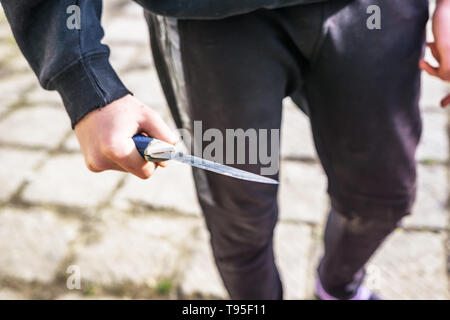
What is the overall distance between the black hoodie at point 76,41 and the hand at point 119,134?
2 cm

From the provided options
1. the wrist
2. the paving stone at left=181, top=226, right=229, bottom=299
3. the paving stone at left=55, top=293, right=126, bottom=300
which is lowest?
the paving stone at left=181, top=226, right=229, bottom=299

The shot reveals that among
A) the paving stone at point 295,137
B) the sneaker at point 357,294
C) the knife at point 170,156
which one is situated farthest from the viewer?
the paving stone at point 295,137

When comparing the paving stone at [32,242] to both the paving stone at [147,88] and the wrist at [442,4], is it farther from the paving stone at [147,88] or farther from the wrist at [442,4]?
the wrist at [442,4]

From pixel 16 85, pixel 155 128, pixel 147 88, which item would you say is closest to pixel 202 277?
pixel 155 128

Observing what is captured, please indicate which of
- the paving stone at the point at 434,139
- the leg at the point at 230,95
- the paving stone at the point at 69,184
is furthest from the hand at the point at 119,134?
the paving stone at the point at 434,139

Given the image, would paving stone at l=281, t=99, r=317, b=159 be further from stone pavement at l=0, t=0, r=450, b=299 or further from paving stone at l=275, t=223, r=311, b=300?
paving stone at l=275, t=223, r=311, b=300

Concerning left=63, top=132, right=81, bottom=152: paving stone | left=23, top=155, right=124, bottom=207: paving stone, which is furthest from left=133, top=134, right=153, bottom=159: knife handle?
left=63, top=132, right=81, bottom=152: paving stone

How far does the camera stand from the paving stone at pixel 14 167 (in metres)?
1.88

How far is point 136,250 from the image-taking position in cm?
158

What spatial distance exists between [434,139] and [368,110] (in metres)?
1.28

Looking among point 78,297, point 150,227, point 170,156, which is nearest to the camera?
point 170,156

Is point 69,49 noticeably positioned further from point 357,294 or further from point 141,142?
point 357,294

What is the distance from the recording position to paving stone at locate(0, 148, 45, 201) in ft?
6.17

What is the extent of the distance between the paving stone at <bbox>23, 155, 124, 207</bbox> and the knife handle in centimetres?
120
